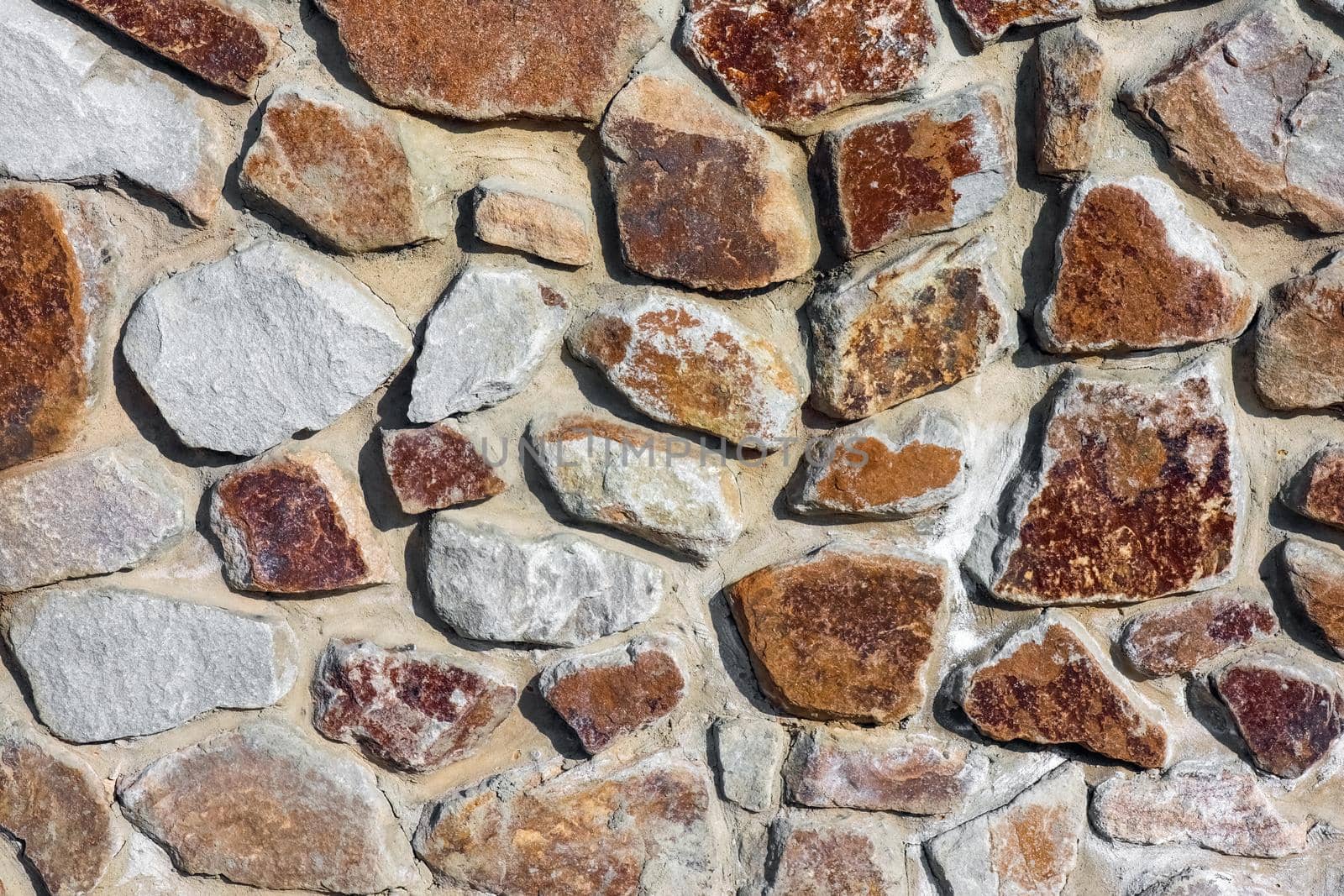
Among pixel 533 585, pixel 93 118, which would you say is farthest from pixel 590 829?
pixel 93 118

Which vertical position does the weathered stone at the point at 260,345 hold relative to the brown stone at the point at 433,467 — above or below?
above

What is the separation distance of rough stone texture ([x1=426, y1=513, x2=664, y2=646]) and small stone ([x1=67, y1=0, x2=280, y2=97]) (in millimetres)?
424

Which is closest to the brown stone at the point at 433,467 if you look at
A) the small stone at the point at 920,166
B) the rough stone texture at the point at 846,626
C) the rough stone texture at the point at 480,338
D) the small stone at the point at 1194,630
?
the rough stone texture at the point at 480,338

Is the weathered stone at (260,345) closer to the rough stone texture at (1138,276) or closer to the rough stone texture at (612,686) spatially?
the rough stone texture at (612,686)

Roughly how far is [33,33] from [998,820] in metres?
1.11

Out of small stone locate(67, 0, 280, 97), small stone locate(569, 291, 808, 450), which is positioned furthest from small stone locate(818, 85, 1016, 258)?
small stone locate(67, 0, 280, 97)

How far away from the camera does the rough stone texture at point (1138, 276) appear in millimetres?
890

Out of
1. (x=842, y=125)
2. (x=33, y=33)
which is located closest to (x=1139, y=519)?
(x=842, y=125)

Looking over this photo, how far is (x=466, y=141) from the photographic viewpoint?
0.93m

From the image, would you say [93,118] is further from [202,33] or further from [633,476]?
[633,476]

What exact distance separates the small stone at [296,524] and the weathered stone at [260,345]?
1.5 inches

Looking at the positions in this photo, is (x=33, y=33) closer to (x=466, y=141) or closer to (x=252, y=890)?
(x=466, y=141)

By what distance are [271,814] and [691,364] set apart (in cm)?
61

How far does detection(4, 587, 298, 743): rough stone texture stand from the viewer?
1012 millimetres
